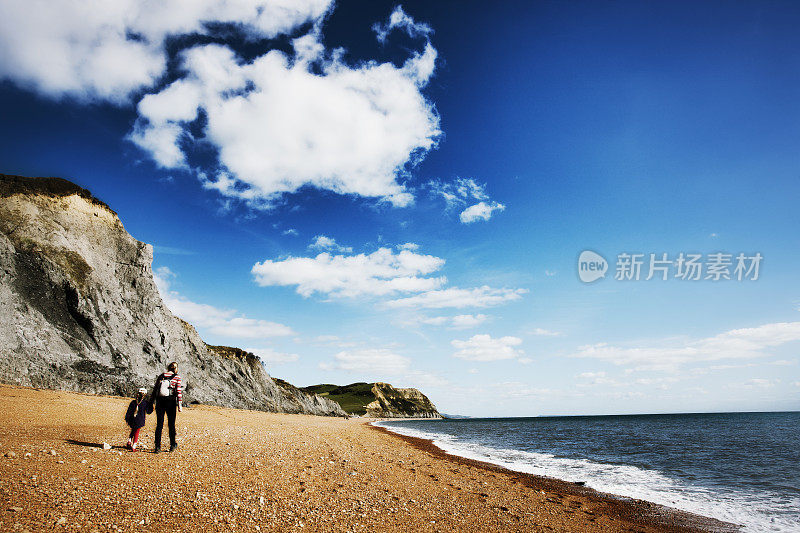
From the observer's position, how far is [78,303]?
36.0 metres

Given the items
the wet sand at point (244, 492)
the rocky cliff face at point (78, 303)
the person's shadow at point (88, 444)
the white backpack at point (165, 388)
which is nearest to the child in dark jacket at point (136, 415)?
the person's shadow at point (88, 444)

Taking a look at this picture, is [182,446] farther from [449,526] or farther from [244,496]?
[449,526]

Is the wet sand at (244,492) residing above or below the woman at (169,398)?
below

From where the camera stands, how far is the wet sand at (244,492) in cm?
728

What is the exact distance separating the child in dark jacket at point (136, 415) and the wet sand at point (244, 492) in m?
0.66

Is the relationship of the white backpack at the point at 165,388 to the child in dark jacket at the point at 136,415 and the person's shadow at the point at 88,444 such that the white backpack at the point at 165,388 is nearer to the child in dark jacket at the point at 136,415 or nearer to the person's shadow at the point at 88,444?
the child in dark jacket at the point at 136,415

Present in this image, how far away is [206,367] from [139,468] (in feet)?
180

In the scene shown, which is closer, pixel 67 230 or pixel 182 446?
pixel 182 446

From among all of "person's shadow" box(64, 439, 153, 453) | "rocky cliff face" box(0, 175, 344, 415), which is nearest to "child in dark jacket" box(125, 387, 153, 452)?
"person's shadow" box(64, 439, 153, 453)

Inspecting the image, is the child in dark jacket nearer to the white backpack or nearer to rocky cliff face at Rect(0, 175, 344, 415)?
the white backpack

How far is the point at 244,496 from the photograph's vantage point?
29.8 feet

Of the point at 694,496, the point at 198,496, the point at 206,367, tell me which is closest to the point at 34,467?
the point at 198,496

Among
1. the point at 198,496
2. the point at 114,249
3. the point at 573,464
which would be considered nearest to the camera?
the point at 198,496

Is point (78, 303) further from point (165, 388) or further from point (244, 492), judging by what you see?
point (244, 492)
